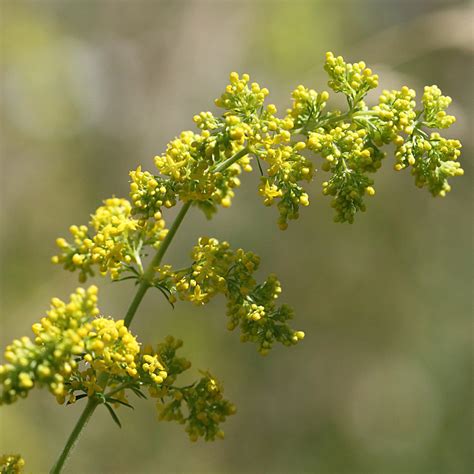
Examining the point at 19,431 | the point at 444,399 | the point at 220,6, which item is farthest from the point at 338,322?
the point at 220,6

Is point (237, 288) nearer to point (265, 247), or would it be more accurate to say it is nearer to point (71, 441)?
point (71, 441)

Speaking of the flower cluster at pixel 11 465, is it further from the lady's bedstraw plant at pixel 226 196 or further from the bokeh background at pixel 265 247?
the bokeh background at pixel 265 247

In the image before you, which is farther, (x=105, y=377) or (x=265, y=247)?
(x=265, y=247)

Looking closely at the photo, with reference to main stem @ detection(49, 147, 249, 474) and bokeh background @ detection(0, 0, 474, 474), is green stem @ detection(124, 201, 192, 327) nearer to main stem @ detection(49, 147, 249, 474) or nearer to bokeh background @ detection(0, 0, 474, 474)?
main stem @ detection(49, 147, 249, 474)

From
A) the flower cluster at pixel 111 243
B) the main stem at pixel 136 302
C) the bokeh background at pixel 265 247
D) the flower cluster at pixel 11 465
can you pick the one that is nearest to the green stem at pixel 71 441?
the main stem at pixel 136 302

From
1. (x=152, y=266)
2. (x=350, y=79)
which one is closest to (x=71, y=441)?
(x=152, y=266)

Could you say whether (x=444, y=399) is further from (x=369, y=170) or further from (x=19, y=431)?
(x=369, y=170)
